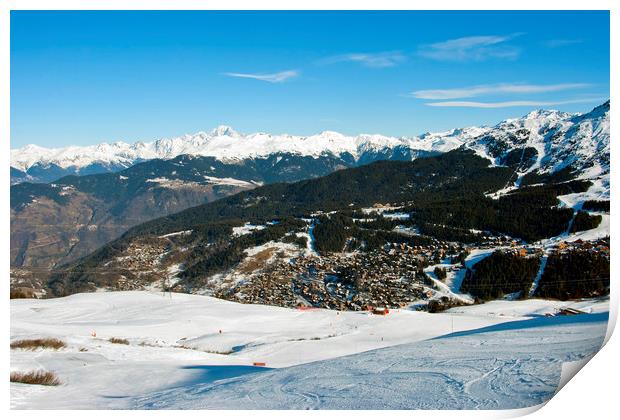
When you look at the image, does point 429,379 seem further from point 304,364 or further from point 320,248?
point 320,248

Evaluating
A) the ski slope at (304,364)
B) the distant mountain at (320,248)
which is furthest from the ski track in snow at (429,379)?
the distant mountain at (320,248)

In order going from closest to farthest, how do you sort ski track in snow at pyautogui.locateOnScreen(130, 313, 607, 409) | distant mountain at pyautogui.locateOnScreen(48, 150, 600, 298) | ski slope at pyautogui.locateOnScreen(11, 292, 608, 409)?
ski track in snow at pyautogui.locateOnScreen(130, 313, 607, 409) → ski slope at pyautogui.locateOnScreen(11, 292, 608, 409) → distant mountain at pyautogui.locateOnScreen(48, 150, 600, 298)

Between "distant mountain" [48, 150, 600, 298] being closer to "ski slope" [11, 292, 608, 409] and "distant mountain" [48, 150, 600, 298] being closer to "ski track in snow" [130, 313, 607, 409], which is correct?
Answer: "ski slope" [11, 292, 608, 409]

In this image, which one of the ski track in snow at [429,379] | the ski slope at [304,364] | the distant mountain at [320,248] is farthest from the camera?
the distant mountain at [320,248]

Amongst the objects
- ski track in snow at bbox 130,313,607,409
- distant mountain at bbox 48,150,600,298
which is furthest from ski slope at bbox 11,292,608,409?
distant mountain at bbox 48,150,600,298

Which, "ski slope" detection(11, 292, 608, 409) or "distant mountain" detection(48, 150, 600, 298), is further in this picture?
"distant mountain" detection(48, 150, 600, 298)

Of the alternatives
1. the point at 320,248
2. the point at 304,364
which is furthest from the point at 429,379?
the point at 320,248

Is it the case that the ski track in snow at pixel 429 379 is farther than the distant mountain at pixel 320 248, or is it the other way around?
the distant mountain at pixel 320 248

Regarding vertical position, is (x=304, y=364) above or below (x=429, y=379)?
below

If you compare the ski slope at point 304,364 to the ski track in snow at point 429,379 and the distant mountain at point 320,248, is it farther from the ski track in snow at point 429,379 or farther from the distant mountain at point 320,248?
the distant mountain at point 320,248

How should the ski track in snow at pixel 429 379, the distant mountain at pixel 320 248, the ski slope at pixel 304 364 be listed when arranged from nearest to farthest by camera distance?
the ski track in snow at pixel 429 379 < the ski slope at pixel 304 364 < the distant mountain at pixel 320 248
